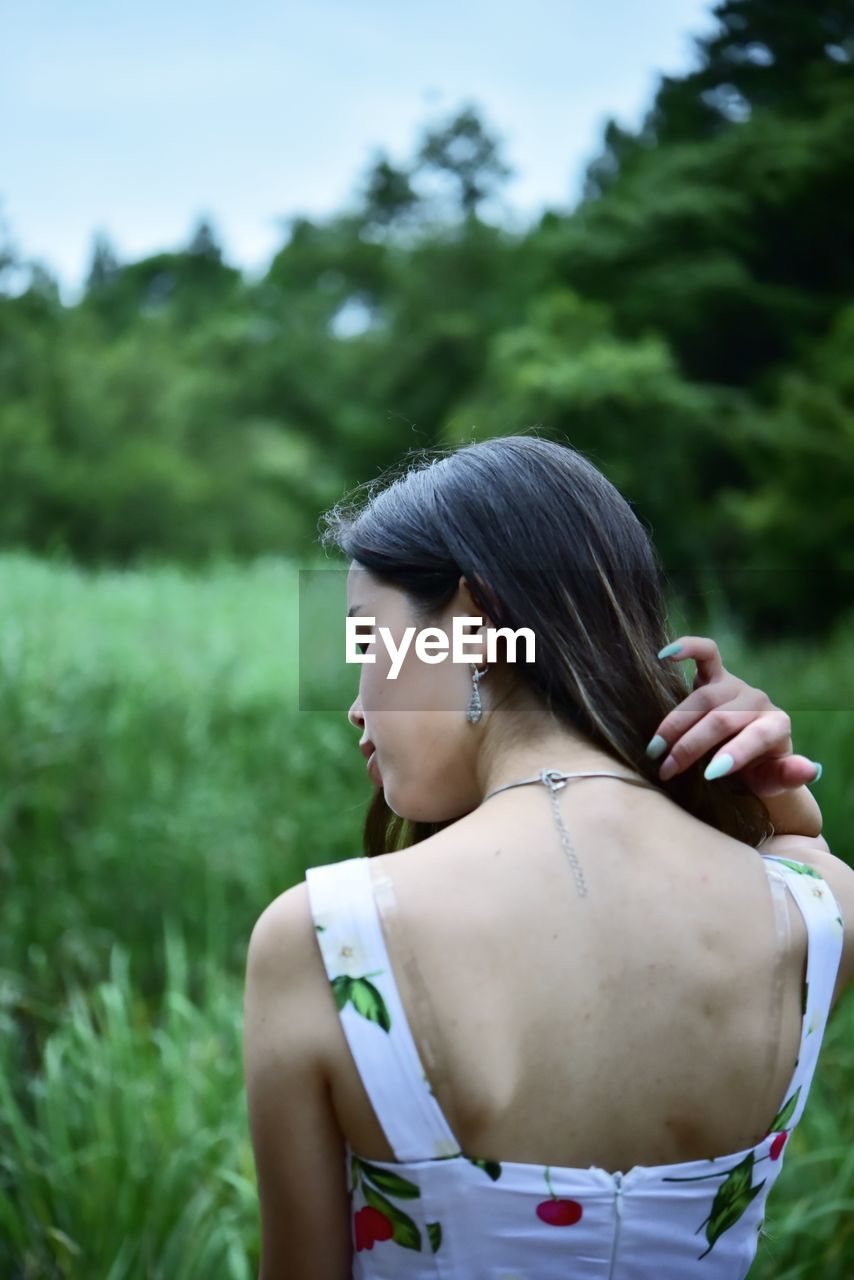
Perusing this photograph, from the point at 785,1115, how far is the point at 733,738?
34 centimetres

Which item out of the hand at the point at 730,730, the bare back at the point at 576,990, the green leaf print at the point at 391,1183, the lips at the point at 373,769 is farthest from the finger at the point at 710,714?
the green leaf print at the point at 391,1183

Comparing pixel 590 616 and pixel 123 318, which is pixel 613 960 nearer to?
pixel 590 616

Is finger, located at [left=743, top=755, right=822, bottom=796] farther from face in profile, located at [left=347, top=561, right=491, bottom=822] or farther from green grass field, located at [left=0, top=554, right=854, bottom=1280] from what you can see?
green grass field, located at [left=0, top=554, right=854, bottom=1280]

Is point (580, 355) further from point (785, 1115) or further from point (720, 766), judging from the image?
point (785, 1115)

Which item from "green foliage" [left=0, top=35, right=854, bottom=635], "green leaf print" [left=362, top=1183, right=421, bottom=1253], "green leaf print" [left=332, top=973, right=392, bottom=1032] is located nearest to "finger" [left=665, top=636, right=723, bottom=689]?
"green leaf print" [left=332, top=973, right=392, bottom=1032]

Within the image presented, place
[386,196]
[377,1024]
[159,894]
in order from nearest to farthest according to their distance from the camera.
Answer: [377,1024]
[159,894]
[386,196]

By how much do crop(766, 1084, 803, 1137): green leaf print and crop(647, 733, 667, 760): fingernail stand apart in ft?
1.05

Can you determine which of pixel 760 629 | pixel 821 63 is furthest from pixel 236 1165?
pixel 821 63

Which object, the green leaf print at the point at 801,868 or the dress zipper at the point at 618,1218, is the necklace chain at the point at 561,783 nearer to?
the green leaf print at the point at 801,868

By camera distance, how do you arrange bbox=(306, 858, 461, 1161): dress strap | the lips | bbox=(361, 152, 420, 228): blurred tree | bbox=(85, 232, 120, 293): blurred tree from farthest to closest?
bbox=(361, 152, 420, 228): blurred tree
bbox=(85, 232, 120, 293): blurred tree
the lips
bbox=(306, 858, 461, 1161): dress strap

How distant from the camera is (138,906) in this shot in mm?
4012
